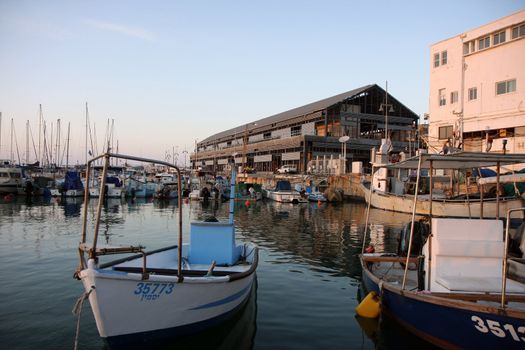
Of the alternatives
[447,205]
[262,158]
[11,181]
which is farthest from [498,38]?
[11,181]

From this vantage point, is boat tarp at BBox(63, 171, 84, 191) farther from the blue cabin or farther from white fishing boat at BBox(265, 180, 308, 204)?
the blue cabin

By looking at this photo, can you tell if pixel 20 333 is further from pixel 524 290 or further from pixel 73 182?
pixel 73 182

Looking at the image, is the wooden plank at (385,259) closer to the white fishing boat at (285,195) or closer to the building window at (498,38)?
the building window at (498,38)

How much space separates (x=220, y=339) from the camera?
27.3 ft

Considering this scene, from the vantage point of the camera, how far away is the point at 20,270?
13.8m

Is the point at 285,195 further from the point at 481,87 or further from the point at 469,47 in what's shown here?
the point at 469,47

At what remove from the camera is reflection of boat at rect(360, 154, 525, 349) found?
6.45 metres

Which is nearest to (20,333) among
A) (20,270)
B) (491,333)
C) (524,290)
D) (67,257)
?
(20,270)

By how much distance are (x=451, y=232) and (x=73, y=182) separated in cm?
5195

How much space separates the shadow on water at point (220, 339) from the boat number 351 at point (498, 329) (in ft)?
15.0

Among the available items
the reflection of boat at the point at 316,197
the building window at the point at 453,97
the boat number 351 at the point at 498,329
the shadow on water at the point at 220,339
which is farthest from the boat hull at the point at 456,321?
the reflection of boat at the point at 316,197

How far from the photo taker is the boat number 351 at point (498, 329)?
243 inches

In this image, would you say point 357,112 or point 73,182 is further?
point 357,112

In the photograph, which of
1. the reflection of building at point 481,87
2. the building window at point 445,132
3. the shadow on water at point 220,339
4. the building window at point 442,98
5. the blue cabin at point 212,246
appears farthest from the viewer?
the building window at point 442,98
